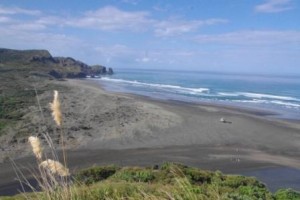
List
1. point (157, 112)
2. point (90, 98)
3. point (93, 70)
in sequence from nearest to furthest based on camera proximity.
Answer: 1. point (157, 112)
2. point (90, 98)
3. point (93, 70)

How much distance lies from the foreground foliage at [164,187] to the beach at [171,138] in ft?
26.0

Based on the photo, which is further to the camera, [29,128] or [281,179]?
[29,128]

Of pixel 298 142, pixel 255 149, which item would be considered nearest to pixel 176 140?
pixel 255 149

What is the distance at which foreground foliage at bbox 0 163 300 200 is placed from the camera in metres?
5.66

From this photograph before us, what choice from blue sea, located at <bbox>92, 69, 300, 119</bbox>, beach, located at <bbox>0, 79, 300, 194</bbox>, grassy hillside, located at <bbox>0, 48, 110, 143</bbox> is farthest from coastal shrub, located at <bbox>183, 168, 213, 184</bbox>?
blue sea, located at <bbox>92, 69, 300, 119</bbox>

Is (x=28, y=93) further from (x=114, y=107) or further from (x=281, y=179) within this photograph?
(x=281, y=179)

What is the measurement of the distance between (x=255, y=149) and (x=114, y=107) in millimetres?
17284

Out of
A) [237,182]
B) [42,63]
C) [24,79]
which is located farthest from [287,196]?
[42,63]

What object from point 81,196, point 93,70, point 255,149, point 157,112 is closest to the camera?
point 81,196

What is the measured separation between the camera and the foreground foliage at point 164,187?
566 cm

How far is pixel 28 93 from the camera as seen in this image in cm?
5184

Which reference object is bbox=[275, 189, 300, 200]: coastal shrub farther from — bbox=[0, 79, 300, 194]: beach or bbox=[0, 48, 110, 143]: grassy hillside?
bbox=[0, 79, 300, 194]: beach

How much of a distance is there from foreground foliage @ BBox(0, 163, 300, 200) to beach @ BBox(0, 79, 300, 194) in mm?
7934

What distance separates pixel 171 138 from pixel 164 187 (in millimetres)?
24777
